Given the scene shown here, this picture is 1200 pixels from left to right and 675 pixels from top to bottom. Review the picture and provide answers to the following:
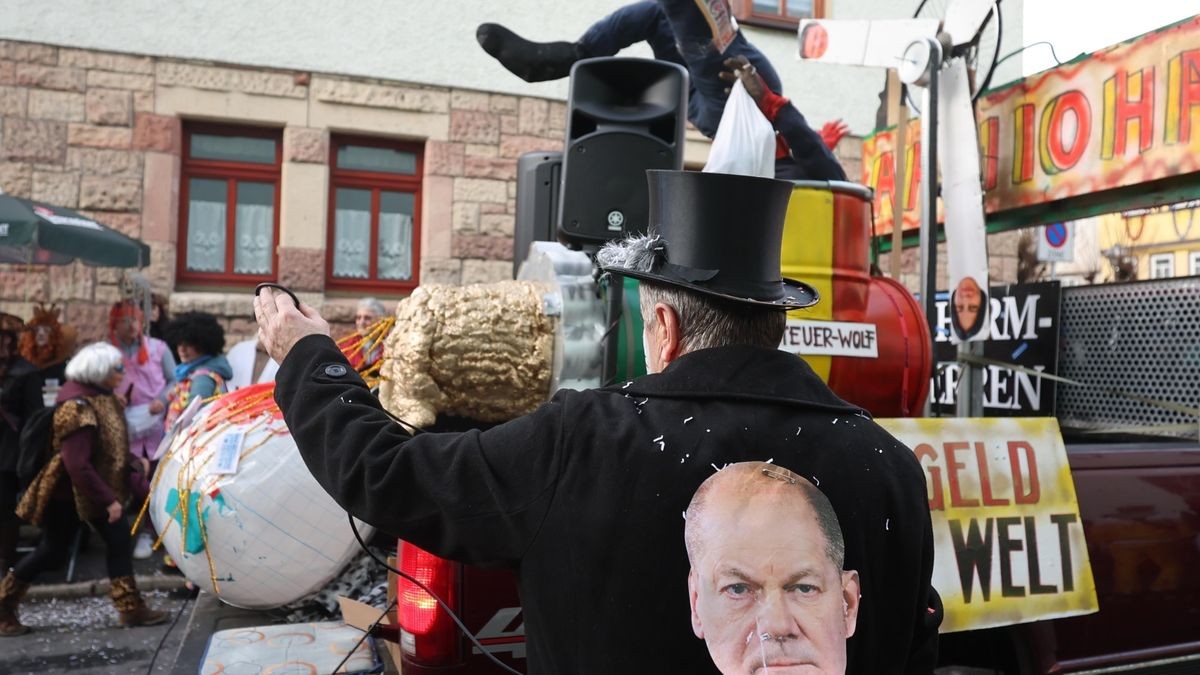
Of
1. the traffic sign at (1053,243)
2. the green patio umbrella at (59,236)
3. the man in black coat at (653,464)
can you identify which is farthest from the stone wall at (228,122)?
the man in black coat at (653,464)

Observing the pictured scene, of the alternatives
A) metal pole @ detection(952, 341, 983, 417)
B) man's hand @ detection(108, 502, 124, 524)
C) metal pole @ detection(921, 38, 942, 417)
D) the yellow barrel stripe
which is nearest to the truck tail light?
the yellow barrel stripe

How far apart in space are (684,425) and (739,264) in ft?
1.00

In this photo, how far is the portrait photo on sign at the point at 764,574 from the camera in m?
1.35

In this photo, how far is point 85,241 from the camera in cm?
693

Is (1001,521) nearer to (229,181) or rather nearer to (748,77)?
(748,77)

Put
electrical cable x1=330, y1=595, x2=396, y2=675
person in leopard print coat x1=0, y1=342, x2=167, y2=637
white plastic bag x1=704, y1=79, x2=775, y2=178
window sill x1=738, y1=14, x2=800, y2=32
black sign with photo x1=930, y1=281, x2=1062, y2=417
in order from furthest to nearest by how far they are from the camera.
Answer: window sill x1=738, y1=14, x2=800, y2=32 < person in leopard print coat x1=0, y1=342, x2=167, y2=637 < black sign with photo x1=930, y1=281, x2=1062, y2=417 < white plastic bag x1=704, y1=79, x2=775, y2=178 < electrical cable x1=330, y1=595, x2=396, y2=675

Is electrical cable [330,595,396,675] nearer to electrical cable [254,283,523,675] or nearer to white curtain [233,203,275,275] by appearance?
electrical cable [254,283,523,675]

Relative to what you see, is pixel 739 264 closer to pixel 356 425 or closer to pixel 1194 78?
pixel 356 425

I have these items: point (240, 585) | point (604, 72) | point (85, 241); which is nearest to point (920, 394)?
point (604, 72)

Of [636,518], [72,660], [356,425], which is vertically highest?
[356,425]

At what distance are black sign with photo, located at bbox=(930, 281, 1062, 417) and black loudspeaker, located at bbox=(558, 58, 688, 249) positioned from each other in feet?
5.44

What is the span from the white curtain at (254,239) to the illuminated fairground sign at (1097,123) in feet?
21.9

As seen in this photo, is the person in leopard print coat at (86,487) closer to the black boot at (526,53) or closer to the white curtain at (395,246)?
the black boot at (526,53)

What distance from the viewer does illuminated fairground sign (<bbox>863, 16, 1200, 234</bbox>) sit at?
3652mm
